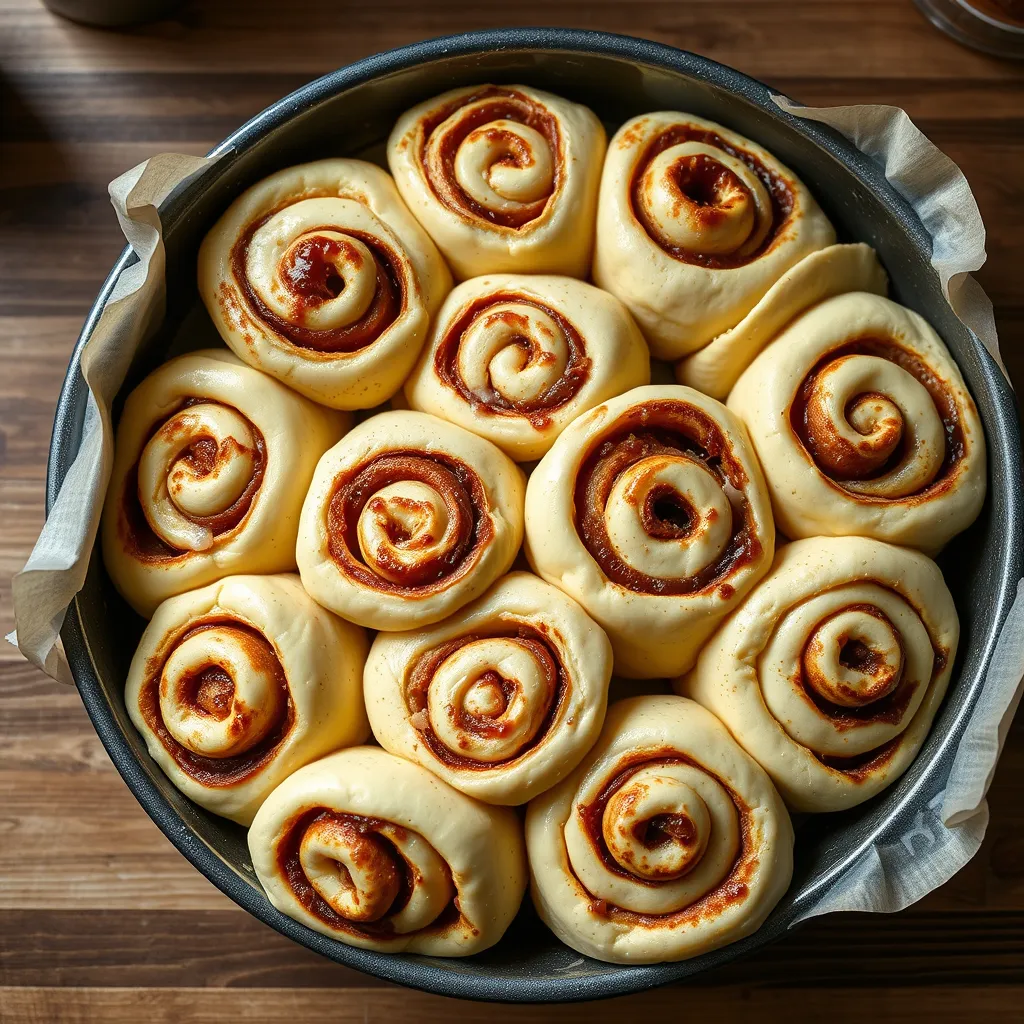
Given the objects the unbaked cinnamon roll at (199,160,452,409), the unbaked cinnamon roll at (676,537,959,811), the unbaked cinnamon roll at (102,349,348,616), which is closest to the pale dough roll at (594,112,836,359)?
the unbaked cinnamon roll at (199,160,452,409)

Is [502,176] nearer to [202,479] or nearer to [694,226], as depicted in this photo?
[694,226]

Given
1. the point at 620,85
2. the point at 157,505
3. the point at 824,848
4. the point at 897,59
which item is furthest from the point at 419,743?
the point at 897,59

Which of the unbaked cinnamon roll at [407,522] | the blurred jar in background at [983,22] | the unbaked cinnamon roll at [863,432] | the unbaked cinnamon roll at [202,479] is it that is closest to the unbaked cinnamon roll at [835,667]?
the unbaked cinnamon roll at [863,432]

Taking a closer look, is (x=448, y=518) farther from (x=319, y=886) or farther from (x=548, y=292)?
(x=319, y=886)

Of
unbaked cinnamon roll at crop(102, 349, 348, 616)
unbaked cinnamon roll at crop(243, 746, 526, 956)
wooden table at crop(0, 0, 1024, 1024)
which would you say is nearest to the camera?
unbaked cinnamon roll at crop(243, 746, 526, 956)

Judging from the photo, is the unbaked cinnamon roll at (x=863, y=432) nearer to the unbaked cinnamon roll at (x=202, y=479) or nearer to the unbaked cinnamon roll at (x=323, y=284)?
the unbaked cinnamon roll at (x=323, y=284)

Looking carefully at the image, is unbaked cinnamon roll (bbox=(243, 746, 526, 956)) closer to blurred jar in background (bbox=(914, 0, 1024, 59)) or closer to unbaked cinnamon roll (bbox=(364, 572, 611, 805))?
unbaked cinnamon roll (bbox=(364, 572, 611, 805))
